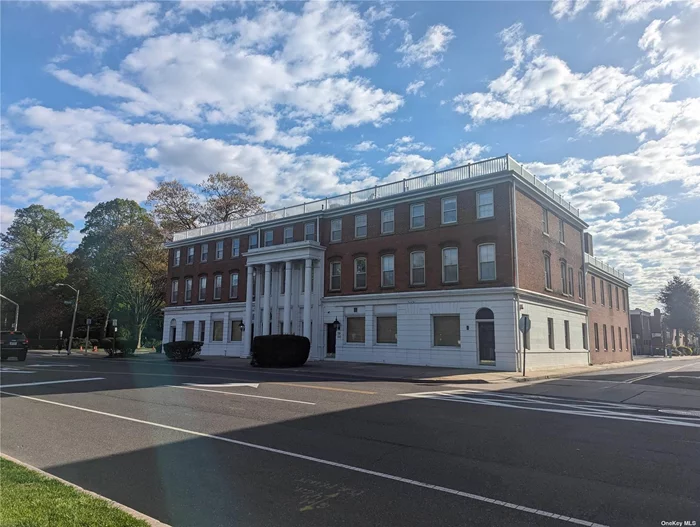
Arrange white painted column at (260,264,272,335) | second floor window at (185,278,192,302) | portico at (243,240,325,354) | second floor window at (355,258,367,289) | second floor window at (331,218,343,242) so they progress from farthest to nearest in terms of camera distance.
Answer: second floor window at (185,278,192,302) < white painted column at (260,264,272,335) < second floor window at (331,218,343,242) < portico at (243,240,325,354) < second floor window at (355,258,367,289)

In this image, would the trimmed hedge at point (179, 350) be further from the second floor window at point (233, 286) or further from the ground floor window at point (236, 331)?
the second floor window at point (233, 286)

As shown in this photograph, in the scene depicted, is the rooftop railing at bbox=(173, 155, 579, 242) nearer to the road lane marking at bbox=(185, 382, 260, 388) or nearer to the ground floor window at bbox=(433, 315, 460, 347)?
the ground floor window at bbox=(433, 315, 460, 347)

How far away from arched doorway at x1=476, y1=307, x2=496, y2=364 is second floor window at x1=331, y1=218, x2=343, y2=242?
464 inches

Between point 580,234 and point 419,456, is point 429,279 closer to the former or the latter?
point 580,234

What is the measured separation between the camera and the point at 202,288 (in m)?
43.3

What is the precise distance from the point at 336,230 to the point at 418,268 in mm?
7527

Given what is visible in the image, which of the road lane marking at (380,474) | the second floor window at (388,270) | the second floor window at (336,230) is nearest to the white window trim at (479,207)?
the second floor window at (388,270)

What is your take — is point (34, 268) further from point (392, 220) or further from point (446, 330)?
point (446, 330)

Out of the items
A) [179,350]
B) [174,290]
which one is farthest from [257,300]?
[174,290]

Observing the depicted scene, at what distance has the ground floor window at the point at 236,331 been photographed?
39281mm

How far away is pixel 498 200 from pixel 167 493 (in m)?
23.5

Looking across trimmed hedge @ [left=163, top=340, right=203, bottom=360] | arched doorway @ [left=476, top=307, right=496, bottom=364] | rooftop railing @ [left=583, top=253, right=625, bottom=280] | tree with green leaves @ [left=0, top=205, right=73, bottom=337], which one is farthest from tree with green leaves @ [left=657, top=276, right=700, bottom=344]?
tree with green leaves @ [left=0, top=205, right=73, bottom=337]

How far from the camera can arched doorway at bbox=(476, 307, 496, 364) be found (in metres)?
25.5

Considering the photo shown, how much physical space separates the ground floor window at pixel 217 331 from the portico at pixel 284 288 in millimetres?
4639
